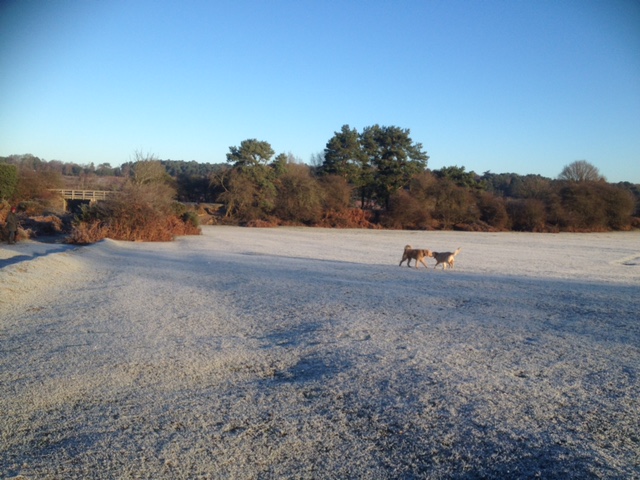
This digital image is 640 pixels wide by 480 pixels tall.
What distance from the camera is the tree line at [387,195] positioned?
52125mm

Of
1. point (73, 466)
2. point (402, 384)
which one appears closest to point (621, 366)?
point (402, 384)

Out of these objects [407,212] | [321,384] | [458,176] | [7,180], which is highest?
[458,176]

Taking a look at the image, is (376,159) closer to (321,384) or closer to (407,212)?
(407,212)

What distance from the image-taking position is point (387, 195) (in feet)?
189

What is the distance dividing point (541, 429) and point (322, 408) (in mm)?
1910

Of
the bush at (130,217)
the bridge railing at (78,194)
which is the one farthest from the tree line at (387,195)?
the bush at (130,217)

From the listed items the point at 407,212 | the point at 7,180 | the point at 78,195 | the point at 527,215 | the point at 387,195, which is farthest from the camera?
the point at 387,195

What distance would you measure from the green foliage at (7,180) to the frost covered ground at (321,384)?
36.3 meters

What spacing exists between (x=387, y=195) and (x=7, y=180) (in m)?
37.2

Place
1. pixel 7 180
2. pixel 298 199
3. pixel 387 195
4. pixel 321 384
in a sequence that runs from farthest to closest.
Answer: pixel 387 195
pixel 298 199
pixel 7 180
pixel 321 384

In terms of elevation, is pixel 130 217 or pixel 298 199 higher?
pixel 298 199

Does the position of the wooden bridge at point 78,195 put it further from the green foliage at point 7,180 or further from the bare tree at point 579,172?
the bare tree at point 579,172

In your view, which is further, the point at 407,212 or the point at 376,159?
the point at 376,159

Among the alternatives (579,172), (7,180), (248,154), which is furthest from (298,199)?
(579,172)
